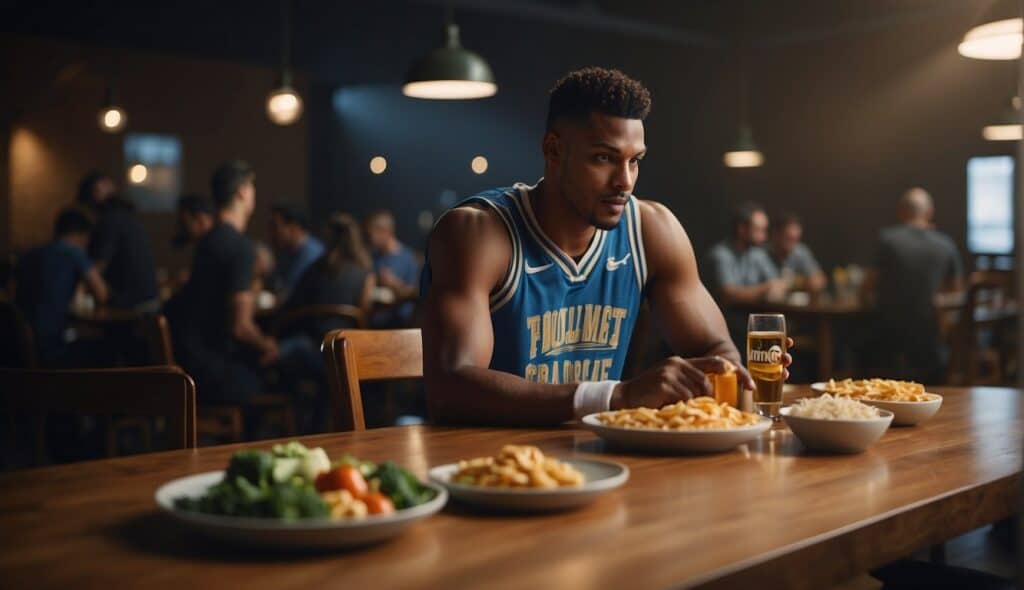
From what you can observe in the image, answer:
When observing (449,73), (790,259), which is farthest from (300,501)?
(790,259)

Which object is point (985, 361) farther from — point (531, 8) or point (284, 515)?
point (284, 515)

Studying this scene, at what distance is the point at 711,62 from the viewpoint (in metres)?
11.2

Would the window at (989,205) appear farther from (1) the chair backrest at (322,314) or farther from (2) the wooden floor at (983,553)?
(1) the chair backrest at (322,314)

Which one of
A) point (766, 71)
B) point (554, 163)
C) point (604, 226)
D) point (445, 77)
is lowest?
point (604, 226)

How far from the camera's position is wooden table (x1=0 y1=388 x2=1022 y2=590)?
2.77 ft

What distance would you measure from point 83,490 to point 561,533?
552mm

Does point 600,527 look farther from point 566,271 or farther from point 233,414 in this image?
point 233,414

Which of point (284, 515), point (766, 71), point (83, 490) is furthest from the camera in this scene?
point (766, 71)

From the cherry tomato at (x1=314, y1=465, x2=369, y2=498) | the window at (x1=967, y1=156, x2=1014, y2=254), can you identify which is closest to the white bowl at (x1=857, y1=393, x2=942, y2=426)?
the cherry tomato at (x1=314, y1=465, x2=369, y2=498)

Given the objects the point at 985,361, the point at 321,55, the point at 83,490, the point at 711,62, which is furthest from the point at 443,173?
the point at 83,490

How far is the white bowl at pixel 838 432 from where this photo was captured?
4.56 feet

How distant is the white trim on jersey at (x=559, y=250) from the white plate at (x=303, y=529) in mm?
1225

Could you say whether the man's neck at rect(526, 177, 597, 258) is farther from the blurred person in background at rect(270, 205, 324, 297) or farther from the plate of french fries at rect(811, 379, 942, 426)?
the blurred person in background at rect(270, 205, 324, 297)

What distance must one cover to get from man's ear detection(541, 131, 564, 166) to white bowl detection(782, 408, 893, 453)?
0.91m
